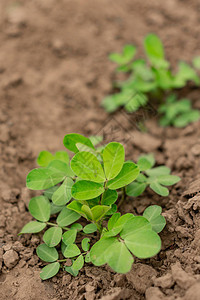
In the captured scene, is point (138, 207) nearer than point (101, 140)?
Yes

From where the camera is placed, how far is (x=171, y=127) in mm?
3070

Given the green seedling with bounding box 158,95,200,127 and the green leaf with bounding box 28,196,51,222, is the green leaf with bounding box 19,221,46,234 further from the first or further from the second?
the green seedling with bounding box 158,95,200,127

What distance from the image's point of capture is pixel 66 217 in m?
1.85

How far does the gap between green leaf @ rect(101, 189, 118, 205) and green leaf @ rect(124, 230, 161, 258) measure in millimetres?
233

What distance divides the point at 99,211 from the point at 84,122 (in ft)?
5.02

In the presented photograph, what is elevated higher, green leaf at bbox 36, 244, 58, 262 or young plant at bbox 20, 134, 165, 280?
young plant at bbox 20, 134, 165, 280

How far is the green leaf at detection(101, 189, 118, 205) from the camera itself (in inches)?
69.2

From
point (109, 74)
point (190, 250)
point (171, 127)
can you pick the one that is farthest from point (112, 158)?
point (109, 74)

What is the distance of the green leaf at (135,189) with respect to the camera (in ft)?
6.35

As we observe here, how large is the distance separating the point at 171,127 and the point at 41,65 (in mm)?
1528

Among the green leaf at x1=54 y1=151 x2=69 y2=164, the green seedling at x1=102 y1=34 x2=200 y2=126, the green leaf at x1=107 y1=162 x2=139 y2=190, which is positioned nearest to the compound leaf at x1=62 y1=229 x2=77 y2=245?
the green leaf at x1=107 y1=162 x2=139 y2=190

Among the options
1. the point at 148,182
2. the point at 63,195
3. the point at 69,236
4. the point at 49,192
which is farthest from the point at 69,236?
the point at 148,182

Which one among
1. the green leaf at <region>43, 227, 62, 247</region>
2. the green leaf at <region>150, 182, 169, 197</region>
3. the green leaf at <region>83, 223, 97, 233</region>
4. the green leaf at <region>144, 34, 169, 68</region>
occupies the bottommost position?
the green leaf at <region>43, 227, 62, 247</region>

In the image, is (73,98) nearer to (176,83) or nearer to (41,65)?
(41,65)
